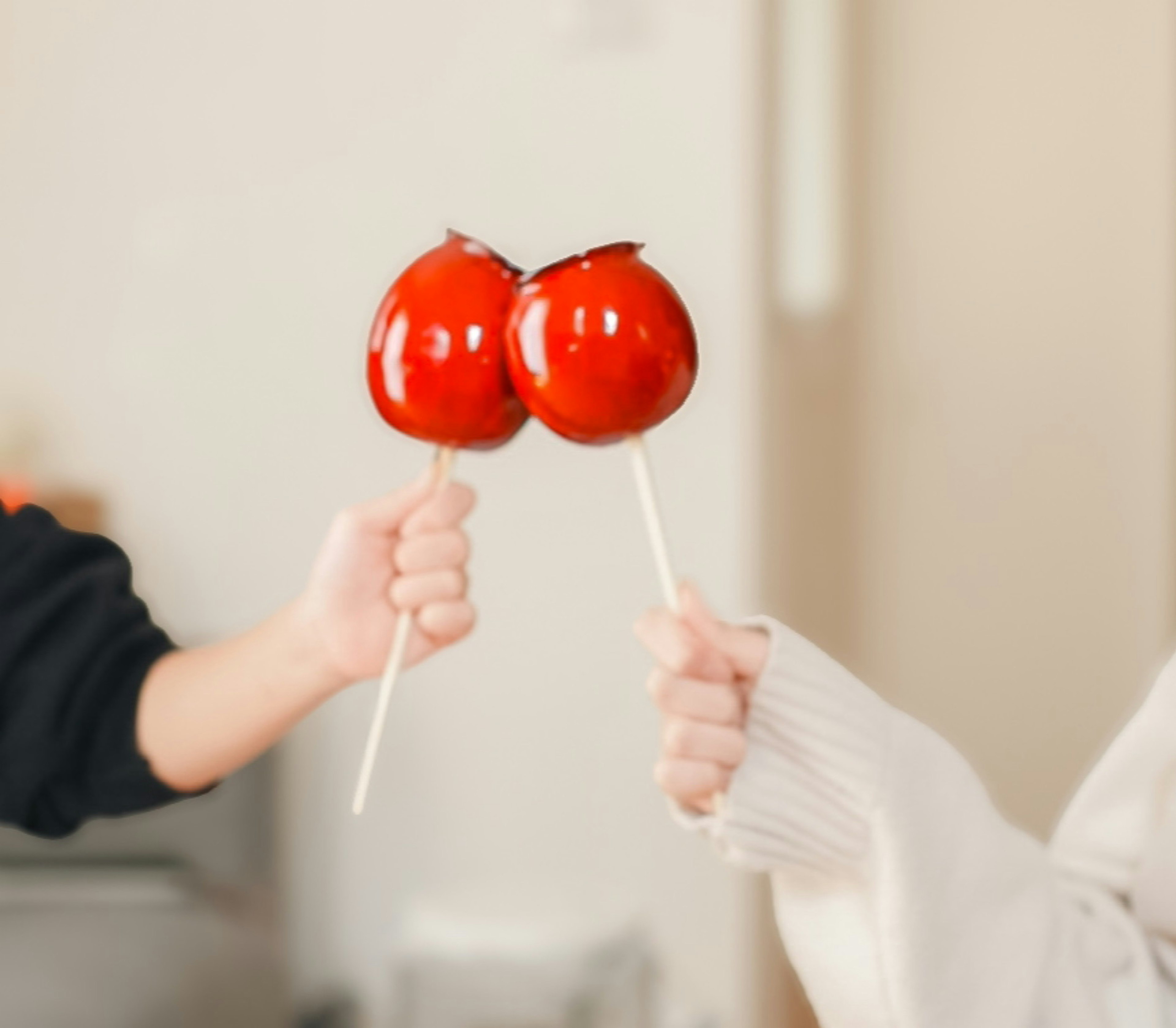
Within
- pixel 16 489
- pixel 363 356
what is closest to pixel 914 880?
pixel 363 356

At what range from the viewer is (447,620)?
62 cm

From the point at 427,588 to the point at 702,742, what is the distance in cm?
16

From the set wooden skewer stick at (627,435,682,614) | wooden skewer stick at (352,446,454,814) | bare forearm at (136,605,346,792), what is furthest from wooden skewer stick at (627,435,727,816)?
bare forearm at (136,605,346,792)

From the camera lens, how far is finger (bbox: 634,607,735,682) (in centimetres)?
54

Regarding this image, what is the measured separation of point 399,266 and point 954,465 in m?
1.03

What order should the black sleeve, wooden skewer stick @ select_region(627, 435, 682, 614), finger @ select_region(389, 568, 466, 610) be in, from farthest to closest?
the black sleeve, finger @ select_region(389, 568, 466, 610), wooden skewer stick @ select_region(627, 435, 682, 614)

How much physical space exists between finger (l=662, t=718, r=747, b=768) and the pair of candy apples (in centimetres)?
14

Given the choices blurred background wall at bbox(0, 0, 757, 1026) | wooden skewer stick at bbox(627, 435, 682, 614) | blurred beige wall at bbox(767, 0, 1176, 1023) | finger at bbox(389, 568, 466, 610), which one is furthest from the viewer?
blurred beige wall at bbox(767, 0, 1176, 1023)

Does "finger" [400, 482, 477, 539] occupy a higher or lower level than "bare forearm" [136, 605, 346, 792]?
higher

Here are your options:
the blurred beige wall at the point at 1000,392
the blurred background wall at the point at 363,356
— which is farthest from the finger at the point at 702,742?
the blurred beige wall at the point at 1000,392

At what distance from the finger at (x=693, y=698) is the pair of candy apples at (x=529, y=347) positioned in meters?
0.12

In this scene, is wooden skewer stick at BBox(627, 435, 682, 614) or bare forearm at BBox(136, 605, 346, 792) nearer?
wooden skewer stick at BBox(627, 435, 682, 614)

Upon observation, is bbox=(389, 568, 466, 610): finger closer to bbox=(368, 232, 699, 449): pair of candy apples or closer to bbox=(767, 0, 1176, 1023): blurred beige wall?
bbox=(368, 232, 699, 449): pair of candy apples

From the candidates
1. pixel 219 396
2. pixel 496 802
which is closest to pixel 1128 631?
pixel 496 802
